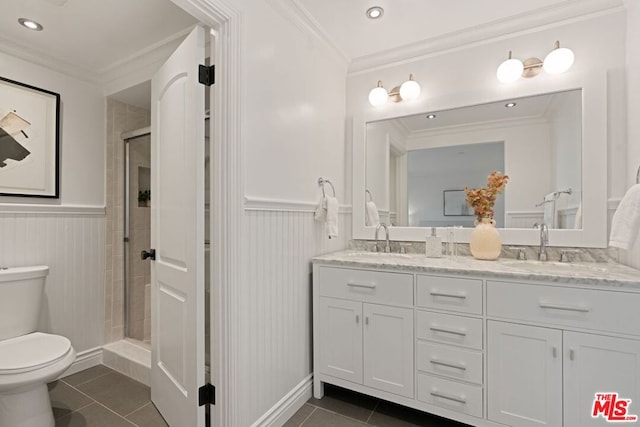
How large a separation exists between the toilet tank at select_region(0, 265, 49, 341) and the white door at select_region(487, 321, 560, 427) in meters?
2.69

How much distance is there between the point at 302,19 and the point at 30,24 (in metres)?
1.66

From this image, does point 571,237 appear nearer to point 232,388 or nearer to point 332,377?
point 332,377

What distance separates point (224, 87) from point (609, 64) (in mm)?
2183

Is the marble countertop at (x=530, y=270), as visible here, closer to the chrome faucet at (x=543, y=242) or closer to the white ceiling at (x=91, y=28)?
the chrome faucet at (x=543, y=242)

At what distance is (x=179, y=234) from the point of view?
157 cm

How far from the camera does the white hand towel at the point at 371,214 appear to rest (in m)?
2.42

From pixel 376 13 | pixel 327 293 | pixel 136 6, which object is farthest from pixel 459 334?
pixel 136 6

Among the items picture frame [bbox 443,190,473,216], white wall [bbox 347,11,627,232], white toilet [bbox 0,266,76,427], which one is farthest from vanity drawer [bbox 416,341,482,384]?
white toilet [bbox 0,266,76,427]

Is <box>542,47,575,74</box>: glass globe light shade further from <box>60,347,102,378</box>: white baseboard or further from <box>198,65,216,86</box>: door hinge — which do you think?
<box>60,347,102,378</box>: white baseboard

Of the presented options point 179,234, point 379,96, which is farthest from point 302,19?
point 179,234

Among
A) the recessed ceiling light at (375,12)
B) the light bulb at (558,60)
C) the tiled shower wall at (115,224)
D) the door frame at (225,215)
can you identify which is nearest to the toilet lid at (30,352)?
the tiled shower wall at (115,224)

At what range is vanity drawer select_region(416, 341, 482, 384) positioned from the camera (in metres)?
1.53

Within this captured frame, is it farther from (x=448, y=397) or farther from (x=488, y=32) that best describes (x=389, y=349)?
(x=488, y=32)

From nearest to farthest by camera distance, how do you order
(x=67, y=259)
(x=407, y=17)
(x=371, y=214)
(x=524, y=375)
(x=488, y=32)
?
(x=524, y=375) → (x=407, y=17) → (x=488, y=32) → (x=67, y=259) → (x=371, y=214)
